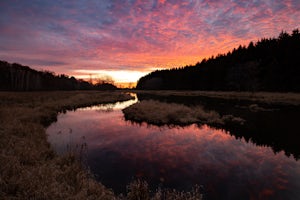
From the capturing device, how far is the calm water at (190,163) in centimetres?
725

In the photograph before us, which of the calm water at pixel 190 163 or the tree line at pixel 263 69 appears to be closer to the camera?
the calm water at pixel 190 163

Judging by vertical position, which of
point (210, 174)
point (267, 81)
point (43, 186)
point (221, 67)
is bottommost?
point (210, 174)

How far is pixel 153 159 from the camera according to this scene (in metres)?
9.84

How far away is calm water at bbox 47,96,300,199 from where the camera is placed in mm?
7254

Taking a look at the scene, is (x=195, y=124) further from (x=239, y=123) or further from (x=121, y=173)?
(x=121, y=173)

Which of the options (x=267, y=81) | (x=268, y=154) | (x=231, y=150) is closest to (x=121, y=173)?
(x=231, y=150)

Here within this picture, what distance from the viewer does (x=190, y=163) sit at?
9.41 m

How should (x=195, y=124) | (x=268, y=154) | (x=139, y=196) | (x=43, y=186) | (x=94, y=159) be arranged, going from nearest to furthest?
(x=43, y=186) < (x=139, y=196) < (x=94, y=159) < (x=268, y=154) < (x=195, y=124)

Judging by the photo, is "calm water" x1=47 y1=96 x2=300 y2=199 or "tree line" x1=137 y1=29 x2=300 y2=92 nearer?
"calm water" x1=47 y1=96 x2=300 y2=199

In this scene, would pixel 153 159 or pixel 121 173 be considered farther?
pixel 153 159

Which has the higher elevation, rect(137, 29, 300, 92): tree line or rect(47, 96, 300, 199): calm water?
rect(137, 29, 300, 92): tree line

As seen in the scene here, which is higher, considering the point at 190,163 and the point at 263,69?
the point at 263,69

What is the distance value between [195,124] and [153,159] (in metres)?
10.1

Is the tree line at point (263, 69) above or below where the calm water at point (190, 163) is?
above
